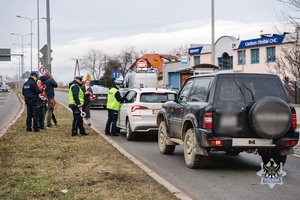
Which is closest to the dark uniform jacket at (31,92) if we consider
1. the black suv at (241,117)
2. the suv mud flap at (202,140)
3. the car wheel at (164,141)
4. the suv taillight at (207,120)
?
the car wheel at (164,141)

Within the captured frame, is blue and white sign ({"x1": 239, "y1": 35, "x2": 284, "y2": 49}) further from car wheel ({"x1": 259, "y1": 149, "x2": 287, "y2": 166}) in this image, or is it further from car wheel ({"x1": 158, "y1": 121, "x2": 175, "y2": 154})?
car wheel ({"x1": 259, "y1": 149, "x2": 287, "y2": 166})

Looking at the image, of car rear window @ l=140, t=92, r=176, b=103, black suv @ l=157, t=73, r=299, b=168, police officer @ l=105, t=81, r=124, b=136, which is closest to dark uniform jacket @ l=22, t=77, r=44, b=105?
police officer @ l=105, t=81, r=124, b=136

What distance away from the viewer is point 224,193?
7578 millimetres

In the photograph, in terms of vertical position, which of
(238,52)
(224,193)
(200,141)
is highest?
(238,52)

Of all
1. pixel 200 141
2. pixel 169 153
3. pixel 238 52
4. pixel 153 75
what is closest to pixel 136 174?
pixel 200 141

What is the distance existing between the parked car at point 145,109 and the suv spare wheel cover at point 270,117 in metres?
5.44

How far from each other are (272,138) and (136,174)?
2469 mm

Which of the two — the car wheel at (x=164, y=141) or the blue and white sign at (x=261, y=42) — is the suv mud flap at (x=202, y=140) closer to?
the car wheel at (x=164, y=141)

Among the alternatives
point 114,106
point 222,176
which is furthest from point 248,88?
point 114,106

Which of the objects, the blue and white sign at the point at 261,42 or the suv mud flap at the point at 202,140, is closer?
the suv mud flap at the point at 202,140

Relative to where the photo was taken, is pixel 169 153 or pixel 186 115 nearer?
pixel 186 115

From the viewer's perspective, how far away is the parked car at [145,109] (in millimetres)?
14258

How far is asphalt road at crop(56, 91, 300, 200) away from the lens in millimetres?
7543

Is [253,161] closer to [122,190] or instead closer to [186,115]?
[186,115]
